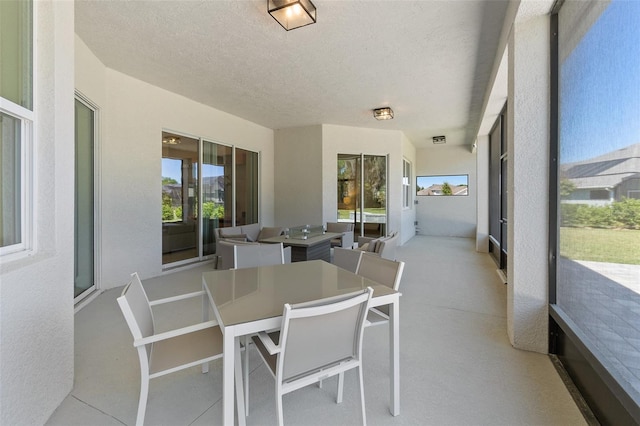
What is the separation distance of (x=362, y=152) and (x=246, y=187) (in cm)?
293

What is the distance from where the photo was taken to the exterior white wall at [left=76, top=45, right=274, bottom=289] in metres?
3.89

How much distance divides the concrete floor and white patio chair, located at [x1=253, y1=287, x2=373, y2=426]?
0.43 meters

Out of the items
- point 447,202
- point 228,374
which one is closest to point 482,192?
point 447,202

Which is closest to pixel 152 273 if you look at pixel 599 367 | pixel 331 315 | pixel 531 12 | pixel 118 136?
pixel 118 136

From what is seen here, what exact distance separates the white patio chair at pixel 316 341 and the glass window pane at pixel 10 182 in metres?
1.44

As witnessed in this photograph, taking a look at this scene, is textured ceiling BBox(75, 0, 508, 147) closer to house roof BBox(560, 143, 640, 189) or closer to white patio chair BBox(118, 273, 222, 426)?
house roof BBox(560, 143, 640, 189)

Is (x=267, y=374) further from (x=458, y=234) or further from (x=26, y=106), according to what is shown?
(x=458, y=234)

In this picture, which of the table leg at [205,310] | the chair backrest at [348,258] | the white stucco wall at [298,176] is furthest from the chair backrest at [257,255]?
the white stucco wall at [298,176]

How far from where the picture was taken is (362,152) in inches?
277

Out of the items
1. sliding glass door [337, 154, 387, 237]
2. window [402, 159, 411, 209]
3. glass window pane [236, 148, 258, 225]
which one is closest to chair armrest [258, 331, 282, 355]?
glass window pane [236, 148, 258, 225]

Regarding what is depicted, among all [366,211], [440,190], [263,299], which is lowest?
[263,299]

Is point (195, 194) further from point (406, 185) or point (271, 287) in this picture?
point (406, 185)

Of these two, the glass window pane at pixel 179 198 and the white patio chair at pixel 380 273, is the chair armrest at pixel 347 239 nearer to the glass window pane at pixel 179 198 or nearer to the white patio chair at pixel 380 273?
the glass window pane at pixel 179 198

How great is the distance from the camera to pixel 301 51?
341 cm
